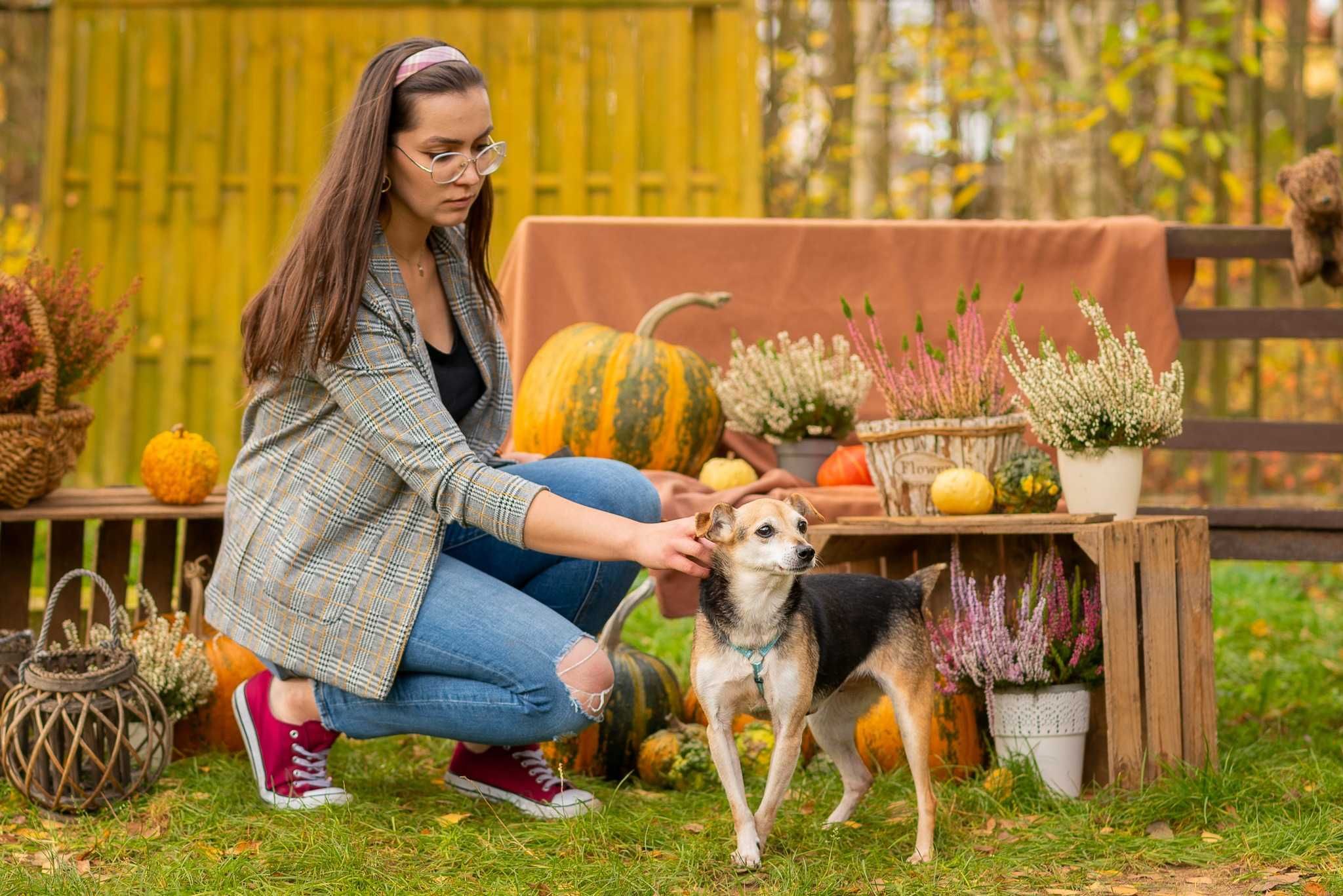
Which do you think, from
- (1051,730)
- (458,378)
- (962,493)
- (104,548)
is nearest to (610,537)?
(458,378)

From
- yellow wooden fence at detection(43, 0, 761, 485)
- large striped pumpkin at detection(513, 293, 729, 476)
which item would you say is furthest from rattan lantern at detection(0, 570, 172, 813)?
yellow wooden fence at detection(43, 0, 761, 485)

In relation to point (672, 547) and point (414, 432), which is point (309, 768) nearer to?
point (414, 432)

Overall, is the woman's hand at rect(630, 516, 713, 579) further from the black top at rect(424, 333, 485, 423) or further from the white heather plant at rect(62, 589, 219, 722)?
the white heather plant at rect(62, 589, 219, 722)

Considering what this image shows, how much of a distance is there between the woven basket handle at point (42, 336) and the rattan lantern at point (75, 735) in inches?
27.8

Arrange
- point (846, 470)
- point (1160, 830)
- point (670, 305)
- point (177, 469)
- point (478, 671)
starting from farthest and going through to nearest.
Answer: point (670, 305) < point (846, 470) < point (177, 469) < point (1160, 830) < point (478, 671)

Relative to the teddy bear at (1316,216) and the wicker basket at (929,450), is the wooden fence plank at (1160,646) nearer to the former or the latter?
the wicker basket at (929,450)

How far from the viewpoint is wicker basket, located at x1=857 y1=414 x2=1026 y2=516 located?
3.57 m

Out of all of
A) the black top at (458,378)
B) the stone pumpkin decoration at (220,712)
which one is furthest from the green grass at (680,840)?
the black top at (458,378)

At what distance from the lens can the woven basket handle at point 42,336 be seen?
3641mm

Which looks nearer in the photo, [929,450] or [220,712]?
[929,450]

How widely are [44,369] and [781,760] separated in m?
2.41

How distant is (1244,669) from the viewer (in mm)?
4938

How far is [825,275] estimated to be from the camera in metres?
4.94

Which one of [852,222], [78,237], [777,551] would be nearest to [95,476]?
[78,237]
